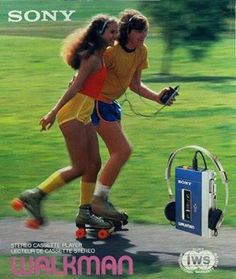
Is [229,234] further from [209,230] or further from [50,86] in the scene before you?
[50,86]

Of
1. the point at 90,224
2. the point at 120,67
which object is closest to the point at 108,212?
the point at 90,224

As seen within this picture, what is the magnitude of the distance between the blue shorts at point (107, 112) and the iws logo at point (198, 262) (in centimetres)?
81

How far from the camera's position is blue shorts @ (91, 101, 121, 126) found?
6988mm

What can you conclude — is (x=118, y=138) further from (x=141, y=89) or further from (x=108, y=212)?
(x=108, y=212)

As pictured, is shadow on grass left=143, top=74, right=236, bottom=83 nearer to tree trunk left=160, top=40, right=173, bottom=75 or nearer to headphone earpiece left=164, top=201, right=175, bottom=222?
tree trunk left=160, top=40, right=173, bottom=75

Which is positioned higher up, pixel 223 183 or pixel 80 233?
pixel 223 183

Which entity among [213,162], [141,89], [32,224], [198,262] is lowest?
[198,262]

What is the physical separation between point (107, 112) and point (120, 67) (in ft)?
0.80

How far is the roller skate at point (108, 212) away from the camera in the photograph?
23.1 ft

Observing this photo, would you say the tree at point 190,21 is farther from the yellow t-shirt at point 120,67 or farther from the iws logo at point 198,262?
the iws logo at point 198,262

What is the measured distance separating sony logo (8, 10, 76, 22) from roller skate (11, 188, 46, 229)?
2.91 feet

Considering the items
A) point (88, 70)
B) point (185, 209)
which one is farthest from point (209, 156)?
point (88, 70)

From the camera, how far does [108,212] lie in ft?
23.1

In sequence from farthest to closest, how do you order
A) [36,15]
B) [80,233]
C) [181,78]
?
[80,233] < [181,78] < [36,15]
